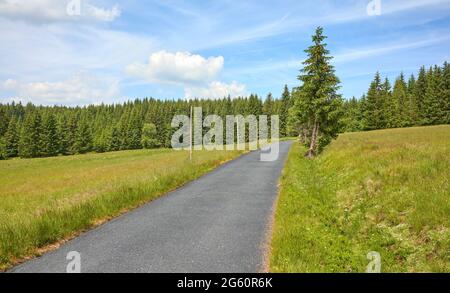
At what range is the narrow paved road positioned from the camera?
7480mm

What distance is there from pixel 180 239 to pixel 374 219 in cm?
562

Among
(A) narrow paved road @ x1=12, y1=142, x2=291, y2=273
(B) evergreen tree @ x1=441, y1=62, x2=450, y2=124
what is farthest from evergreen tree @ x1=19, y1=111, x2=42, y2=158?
(B) evergreen tree @ x1=441, y1=62, x2=450, y2=124

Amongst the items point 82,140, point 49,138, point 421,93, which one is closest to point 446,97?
point 421,93

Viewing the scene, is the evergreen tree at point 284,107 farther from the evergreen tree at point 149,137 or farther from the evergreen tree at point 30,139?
the evergreen tree at point 30,139

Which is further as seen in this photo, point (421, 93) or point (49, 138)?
point (49, 138)

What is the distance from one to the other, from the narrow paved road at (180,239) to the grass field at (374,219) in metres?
0.77

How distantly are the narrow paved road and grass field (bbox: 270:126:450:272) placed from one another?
773 mm

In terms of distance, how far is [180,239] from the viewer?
928 centimetres

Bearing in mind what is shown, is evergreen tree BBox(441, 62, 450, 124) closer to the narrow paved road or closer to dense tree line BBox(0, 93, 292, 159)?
dense tree line BBox(0, 93, 292, 159)

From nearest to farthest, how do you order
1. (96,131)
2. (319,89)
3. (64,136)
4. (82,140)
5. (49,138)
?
(319,89), (49,138), (64,136), (82,140), (96,131)

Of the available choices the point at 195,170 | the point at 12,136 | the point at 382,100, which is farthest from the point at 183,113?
the point at 195,170

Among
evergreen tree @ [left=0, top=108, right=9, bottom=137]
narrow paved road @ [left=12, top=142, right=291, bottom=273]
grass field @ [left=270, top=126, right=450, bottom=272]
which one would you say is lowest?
narrow paved road @ [left=12, top=142, right=291, bottom=273]

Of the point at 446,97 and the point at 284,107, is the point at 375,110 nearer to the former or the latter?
the point at 446,97

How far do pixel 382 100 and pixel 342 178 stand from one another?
6502cm
